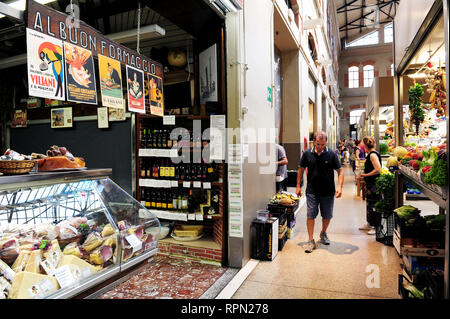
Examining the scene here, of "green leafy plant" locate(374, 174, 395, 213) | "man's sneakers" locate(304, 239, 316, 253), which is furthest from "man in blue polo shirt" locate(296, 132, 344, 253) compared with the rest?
"green leafy plant" locate(374, 174, 395, 213)

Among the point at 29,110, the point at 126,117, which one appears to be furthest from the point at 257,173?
the point at 29,110

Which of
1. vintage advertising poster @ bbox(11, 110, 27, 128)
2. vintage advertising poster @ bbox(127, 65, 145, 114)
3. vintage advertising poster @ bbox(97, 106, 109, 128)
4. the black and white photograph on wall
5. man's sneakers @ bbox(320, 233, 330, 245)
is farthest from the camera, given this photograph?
vintage advertising poster @ bbox(11, 110, 27, 128)

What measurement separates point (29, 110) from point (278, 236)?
5.67 m

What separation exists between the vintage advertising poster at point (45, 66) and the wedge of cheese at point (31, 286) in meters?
1.17

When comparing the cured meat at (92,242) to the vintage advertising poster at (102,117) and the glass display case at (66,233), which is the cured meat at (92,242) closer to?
the glass display case at (66,233)

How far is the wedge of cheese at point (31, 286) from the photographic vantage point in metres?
1.67

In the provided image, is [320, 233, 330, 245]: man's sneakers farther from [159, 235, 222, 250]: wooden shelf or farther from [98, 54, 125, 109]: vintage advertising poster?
[98, 54, 125, 109]: vintage advertising poster

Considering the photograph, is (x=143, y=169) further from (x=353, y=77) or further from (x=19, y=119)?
(x=353, y=77)

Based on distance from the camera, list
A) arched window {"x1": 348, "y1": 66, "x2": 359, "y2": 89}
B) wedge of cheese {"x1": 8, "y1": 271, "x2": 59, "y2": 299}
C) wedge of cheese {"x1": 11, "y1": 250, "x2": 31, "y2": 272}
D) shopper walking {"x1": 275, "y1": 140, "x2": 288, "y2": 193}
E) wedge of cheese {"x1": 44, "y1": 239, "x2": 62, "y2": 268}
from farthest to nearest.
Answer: arched window {"x1": 348, "y1": 66, "x2": 359, "y2": 89} → shopper walking {"x1": 275, "y1": 140, "x2": 288, "y2": 193} → wedge of cheese {"x1": 44, "y1": 239, "x2": 62, "y2": 268} → wedge of cheese {"x1": 11, "y1": 250, "x2": 31, "y2": 272} → wedge of cheese {"x1": 8, "y1": 271, "x2": 59, "y2": 299}

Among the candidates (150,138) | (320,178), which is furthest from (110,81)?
(320,178)

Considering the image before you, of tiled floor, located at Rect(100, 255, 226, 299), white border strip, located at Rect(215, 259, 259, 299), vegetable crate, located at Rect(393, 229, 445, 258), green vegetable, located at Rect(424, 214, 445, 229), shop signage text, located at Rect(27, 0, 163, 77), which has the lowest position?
tiled floor, located at Rect(100, 255, 226, 299)

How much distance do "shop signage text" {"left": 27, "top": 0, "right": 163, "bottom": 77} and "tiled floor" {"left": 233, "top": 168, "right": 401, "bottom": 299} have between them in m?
2.71

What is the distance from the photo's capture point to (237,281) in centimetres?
327

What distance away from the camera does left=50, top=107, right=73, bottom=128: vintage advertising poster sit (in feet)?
18.3
